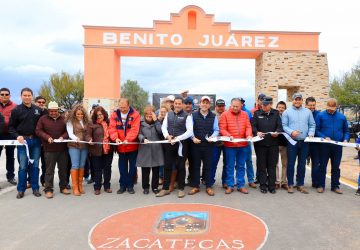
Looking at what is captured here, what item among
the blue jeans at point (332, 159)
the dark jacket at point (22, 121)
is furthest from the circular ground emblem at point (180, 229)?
the dark jacket at point (22, 121)

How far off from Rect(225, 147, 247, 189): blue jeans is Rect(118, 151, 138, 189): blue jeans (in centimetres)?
199

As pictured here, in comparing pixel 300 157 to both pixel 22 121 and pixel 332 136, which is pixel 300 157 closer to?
pixel 332 136

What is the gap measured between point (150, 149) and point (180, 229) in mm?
2512

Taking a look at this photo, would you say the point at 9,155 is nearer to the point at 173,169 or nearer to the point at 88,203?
the point at 88,203

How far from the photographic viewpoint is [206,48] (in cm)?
1772

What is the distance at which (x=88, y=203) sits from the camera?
19.9ft

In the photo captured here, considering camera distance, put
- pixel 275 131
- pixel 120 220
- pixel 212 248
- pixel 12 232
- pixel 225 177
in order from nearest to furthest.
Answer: pixel 212 248, pixel 12 232, pixel 120 220, pixel 275 131, pixel 225 177

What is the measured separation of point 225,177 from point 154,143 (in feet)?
5.89

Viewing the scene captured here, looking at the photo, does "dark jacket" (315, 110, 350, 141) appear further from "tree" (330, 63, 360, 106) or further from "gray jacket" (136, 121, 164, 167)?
"tree" (330, 63, 360, 106)

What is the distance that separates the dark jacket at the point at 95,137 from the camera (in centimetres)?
676

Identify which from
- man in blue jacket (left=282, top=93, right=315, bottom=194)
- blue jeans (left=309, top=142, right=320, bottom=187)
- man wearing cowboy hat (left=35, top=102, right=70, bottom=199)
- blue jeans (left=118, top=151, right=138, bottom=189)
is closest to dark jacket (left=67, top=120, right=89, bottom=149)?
man wearing cowboy hat (left=35, top=102, right=70, bottom=199)

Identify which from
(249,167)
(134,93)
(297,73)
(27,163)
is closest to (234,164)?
(249,167)

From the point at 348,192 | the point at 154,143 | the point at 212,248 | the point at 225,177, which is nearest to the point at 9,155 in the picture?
the point at 154,143

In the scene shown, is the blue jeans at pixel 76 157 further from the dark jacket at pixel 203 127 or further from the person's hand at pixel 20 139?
the dark jacket at pixel 203 127
